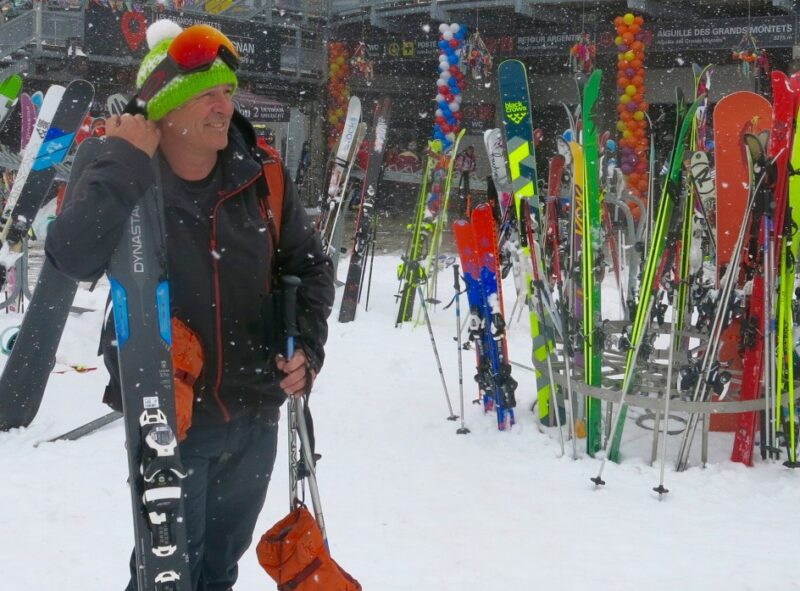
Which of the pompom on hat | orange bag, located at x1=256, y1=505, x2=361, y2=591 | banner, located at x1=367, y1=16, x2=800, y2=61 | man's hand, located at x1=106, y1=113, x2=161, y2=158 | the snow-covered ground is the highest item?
banner, located at x1=367, y1=16, x2=800, y2=61

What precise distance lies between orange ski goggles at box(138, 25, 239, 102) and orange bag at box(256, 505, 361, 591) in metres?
1.07

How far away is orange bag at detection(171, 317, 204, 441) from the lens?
191cm

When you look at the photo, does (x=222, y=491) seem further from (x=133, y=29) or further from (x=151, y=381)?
(x=133, y=29)

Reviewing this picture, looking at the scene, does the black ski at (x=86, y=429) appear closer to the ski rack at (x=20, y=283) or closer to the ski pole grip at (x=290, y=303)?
the ski pole grip at (x=290, y=303)

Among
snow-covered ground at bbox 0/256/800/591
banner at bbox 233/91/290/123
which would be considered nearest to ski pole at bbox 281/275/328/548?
snow-covered ground at bbox 0/256/800/591

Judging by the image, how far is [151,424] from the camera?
6.35 feet

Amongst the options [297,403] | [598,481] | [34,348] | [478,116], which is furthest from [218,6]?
[297,403]

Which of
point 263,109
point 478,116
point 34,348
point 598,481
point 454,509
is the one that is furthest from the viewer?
point 478,116

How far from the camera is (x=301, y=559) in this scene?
206cm

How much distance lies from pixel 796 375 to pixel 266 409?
3119 millimetres

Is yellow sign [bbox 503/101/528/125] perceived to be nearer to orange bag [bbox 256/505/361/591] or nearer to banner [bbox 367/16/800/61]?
orange bag [bbox 256/505/361/591]

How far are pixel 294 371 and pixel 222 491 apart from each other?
0.35m

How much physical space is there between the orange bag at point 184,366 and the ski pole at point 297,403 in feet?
0.68

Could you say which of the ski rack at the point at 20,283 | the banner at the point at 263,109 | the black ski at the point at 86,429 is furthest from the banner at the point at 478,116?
the black ski at the point at 86,429
